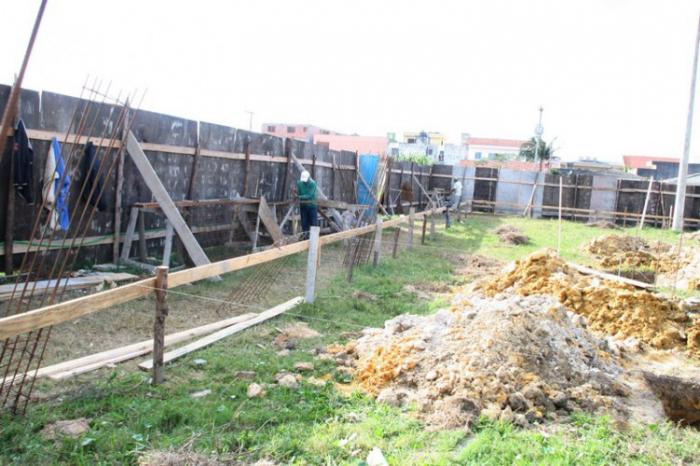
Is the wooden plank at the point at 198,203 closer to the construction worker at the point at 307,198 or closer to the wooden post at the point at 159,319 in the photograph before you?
the construction worker at the point at 307,198

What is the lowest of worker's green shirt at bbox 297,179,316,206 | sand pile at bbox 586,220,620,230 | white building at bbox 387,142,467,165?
sand pile at bbox 586,220,620,230

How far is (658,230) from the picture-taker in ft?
75.6

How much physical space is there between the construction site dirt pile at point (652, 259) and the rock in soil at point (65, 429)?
887 cm

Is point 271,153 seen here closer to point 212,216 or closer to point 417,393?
point 212,216

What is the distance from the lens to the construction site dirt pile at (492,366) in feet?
14.4

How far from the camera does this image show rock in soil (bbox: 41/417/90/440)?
3561 mm

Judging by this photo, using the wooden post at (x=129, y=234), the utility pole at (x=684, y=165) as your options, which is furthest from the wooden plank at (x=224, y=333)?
the utility pole at (x=684, y=165)

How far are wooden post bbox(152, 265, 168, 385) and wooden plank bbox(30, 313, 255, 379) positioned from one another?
628 mm

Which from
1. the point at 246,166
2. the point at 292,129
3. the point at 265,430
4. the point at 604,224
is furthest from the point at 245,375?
the point at 292,129

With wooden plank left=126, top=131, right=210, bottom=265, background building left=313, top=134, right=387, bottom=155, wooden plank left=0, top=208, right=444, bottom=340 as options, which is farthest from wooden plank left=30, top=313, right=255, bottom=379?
background building left=313, top=134, right=387, bottom=155

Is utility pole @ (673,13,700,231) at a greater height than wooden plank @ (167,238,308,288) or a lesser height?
greater

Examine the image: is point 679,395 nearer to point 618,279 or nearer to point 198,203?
point 618,279

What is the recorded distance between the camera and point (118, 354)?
5.09 metres

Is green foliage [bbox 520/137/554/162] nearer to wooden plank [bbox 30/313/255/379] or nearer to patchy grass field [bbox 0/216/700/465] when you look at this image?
wooden plank [bbox 30/313/255/379]
